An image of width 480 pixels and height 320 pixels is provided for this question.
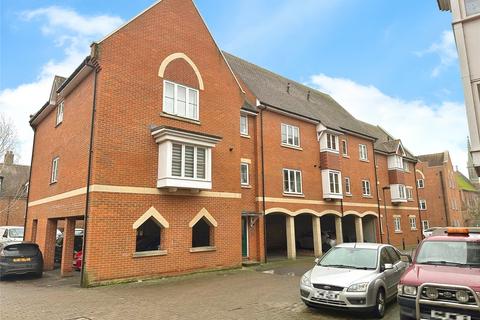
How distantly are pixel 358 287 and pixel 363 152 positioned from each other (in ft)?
73.1

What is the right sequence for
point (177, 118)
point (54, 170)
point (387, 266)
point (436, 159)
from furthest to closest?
1. point (436, 159)
2. point (54, 170)
3. point (177, 118)
4. point (387, 266)

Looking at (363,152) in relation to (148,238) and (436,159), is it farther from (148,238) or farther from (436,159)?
(436,159)

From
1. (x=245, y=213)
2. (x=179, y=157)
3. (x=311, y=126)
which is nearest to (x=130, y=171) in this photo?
(x=179, y=157)

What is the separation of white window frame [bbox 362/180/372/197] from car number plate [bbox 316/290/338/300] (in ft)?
68.9

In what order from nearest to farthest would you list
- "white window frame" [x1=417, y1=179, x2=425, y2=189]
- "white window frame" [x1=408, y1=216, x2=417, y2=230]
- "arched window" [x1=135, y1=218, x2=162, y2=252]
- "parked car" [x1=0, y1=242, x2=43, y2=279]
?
"parked car" [x1=0, y1=242, x2=43, y2=279]
"arched window" [x1=135, y1=218, x2=162, y2=252]
"white window frame" [x1=408, y1=216, x2=417, y2=230]
"white window frame" [x1=417, y1=179, x2=425, y2=189]

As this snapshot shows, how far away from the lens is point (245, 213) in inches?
710

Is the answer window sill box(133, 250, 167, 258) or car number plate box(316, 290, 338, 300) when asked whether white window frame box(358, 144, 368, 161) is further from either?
car number plate box(316, 290, 338, 300)

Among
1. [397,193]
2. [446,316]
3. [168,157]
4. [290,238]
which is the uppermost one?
[397,193]

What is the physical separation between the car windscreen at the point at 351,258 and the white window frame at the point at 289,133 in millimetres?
12236

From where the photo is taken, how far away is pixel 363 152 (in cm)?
2830

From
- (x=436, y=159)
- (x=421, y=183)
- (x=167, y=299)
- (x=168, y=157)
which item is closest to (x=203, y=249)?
(x=168, y=157)

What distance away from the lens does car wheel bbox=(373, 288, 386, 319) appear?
7.74m

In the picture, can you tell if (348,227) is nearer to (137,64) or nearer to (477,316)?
(137,64)

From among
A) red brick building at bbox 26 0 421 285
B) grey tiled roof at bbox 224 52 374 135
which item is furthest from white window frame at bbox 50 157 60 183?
grey tiled roof at bbox 224 52 374 135
